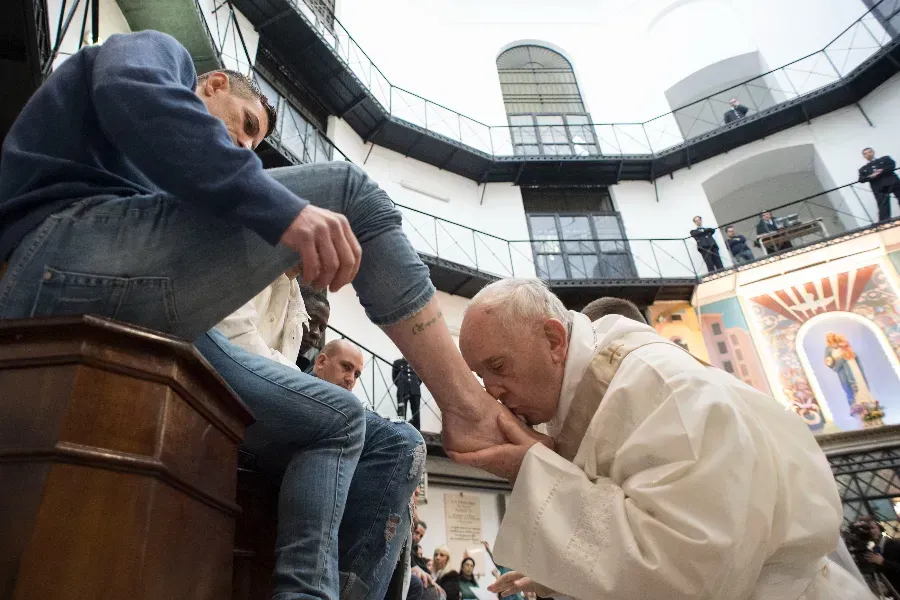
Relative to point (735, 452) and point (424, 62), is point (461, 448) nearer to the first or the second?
point (735, 452)

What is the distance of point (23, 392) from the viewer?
2.69 feet

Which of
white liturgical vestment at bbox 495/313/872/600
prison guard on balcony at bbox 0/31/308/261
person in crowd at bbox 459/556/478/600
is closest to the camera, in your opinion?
prison guard on balcony at bbox 0/31/308/261

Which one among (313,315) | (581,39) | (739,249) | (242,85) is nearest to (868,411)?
(739,249)

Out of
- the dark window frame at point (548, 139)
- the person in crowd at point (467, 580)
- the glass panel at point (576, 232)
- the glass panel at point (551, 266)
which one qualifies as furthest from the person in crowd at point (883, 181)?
the person in crowd at point (467, 580)

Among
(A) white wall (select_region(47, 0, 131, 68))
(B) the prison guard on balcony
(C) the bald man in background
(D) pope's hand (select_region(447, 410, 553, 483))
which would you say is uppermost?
(A) white wall (select_region(47, 0, 131, 68))

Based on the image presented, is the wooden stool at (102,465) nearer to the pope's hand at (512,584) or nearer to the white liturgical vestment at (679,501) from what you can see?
the white liturgical vestment at (679,501)

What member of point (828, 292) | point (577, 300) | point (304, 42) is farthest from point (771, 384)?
point (304, 42)

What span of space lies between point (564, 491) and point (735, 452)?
0.38 m

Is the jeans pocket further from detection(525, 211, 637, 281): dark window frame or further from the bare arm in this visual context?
detection(525, 211, 637, 281): dark window frame

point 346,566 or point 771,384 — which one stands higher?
point 771,384

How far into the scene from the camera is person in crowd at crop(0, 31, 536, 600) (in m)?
0.99

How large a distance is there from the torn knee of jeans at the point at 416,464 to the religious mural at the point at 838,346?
409 inches

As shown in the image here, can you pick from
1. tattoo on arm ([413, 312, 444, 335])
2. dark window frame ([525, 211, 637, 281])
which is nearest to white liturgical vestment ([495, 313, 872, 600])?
tattoo on arm ([413, 312, 444, 335])

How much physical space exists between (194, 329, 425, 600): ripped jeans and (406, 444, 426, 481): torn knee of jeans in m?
0.06
